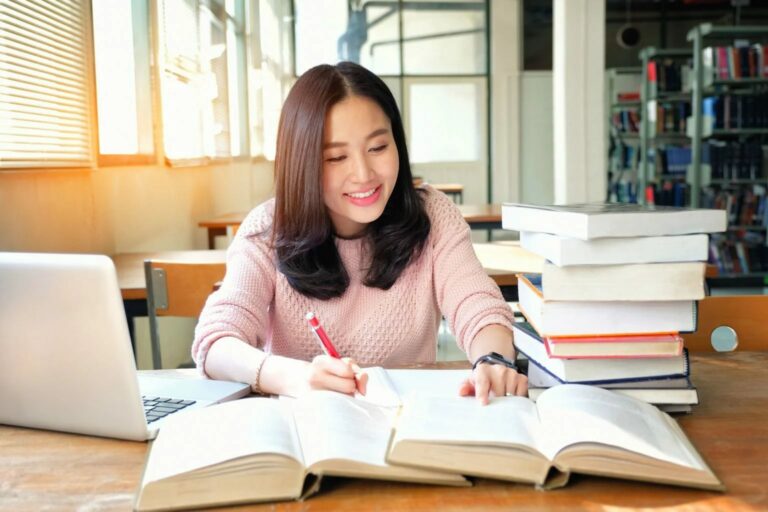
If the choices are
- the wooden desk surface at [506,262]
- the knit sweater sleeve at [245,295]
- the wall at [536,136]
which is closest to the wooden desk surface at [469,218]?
the wooden desk surface at [506,262]

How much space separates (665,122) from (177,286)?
6.33m

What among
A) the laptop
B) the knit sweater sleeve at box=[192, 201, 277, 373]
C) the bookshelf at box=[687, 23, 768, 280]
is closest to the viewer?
the laptop

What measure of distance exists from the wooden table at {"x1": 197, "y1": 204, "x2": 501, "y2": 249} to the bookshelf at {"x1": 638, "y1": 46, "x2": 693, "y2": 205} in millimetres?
3177

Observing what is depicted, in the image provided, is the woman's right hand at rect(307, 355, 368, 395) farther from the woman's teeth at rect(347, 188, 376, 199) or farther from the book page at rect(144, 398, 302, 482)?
the woman's teeth at rect(347, 188, 376, 199)

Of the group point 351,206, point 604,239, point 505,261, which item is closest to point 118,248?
point 505,261

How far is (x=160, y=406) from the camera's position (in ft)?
3.65

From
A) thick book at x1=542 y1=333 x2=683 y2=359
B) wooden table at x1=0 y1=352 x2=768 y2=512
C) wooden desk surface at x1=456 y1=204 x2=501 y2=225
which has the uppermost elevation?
wooden desk surface at x1=456 y1=204 x2=501 y2=225

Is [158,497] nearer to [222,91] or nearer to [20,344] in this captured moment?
[20,344]

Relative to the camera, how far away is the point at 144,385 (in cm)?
123

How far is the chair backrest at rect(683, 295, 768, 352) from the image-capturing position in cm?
145

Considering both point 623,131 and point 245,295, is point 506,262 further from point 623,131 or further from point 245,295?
point 623,131

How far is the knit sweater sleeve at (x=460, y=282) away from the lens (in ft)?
4.75

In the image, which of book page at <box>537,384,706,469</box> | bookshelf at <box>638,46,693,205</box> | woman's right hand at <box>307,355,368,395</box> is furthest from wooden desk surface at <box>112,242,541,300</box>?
bookshelf at <box>638,46,693,205</box>

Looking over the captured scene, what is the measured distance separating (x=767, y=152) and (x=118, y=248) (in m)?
5.28
